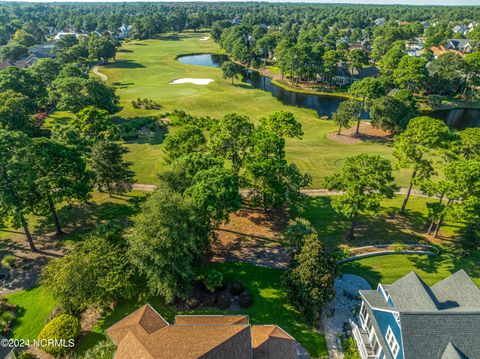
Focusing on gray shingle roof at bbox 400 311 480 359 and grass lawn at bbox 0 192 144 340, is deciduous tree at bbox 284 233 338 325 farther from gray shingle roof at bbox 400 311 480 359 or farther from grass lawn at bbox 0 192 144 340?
grass lawn at bbox 0 192 144 340

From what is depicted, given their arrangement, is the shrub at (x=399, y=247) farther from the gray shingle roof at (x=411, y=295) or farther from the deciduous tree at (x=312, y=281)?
the deciduous tree at (x=312, y=281)

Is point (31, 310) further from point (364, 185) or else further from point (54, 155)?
point (364, 185)

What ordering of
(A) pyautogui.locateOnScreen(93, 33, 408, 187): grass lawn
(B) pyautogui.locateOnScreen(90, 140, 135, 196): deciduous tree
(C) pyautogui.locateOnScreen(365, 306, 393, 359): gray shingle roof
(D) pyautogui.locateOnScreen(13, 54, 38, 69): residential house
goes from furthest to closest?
(D) pyautogui.locateOnScreen(13, 54, 38, 69): residential house
(A) pyautogui.locateOnScreen(93, 33, 408, 187): grass lawn
(B) pyautogui.locateOnScreen(90, 140, 135, 196): deciduous tree
(C) pyautogui.locateOnScreen(365, 306, 393, 359): gray shingle roof

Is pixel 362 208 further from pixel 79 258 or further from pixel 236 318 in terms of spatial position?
pixel 79 258

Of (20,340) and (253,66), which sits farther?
(253,66)

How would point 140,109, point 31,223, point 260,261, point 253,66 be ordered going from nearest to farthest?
point 260,261
point 31,223
point 140,109
point 253,66

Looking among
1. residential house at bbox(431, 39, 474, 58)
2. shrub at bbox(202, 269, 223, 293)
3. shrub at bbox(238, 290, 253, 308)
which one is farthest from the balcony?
residential house at bbox(431, 39, 474, 58)

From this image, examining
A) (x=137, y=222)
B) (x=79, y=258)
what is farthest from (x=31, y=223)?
(x=137, y=222)
